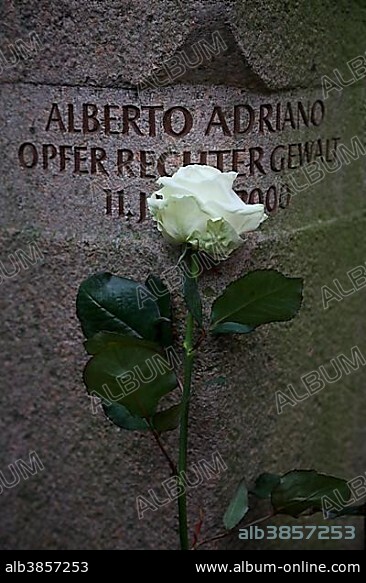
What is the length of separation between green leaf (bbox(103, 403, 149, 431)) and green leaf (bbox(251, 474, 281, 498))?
0.24 m

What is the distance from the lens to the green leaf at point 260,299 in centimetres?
106

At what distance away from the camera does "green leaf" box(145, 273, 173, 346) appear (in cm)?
113

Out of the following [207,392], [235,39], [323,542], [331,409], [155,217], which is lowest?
[323,542]

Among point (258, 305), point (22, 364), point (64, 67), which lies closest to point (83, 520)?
point (22, 364)

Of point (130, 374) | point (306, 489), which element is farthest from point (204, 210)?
point (306, 489)

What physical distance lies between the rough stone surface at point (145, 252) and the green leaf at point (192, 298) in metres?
0.11

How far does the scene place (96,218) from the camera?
1200 millimetres

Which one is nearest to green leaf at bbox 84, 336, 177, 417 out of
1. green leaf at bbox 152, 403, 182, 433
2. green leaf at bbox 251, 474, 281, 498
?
green leaf at bbox 152, 403, 182, 433

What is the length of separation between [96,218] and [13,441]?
0.39m
